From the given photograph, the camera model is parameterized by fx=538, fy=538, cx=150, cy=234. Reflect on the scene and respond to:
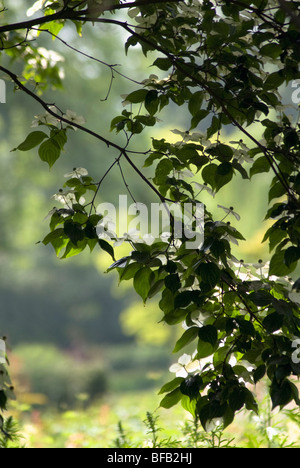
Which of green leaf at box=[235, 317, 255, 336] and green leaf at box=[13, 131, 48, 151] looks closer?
green leaf at box=[235, 317, 255, 336]

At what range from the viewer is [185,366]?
0.97 metres

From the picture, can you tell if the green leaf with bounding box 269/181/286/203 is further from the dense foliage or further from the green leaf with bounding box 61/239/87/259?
the green leaf with bounding box 61/239/87/259

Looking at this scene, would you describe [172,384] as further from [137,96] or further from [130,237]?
[137,96]

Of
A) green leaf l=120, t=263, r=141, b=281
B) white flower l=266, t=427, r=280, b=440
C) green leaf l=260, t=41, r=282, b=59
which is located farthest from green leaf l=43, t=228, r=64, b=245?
white flower l=266, t=427, r=280, b=440

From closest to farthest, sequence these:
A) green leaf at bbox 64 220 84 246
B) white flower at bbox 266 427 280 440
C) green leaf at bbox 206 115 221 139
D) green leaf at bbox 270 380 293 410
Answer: green leaf at bbox 270 380 293 410 → green leaf at bbox 64 220 84 246 → green leaf at bbox 206 115 221 139 → white flower at bbox 266 427 280 440

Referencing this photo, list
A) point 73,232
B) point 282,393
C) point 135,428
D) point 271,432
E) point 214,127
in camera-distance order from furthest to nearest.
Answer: point 135,428 → point 271,432 → point 214,127 → point 73,232 → point 282,393

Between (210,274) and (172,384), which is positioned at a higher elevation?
(210,274)

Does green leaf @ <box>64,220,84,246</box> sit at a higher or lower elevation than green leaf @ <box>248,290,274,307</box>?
higher

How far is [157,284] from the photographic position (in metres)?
0.90

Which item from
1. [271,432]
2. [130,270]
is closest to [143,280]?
[130,270]

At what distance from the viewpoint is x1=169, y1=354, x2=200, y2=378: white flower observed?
3.15ft

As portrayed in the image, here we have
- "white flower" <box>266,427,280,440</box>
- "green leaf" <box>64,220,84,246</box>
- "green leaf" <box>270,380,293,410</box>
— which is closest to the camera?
"green leaf" <box>270,380,293,410</box>
